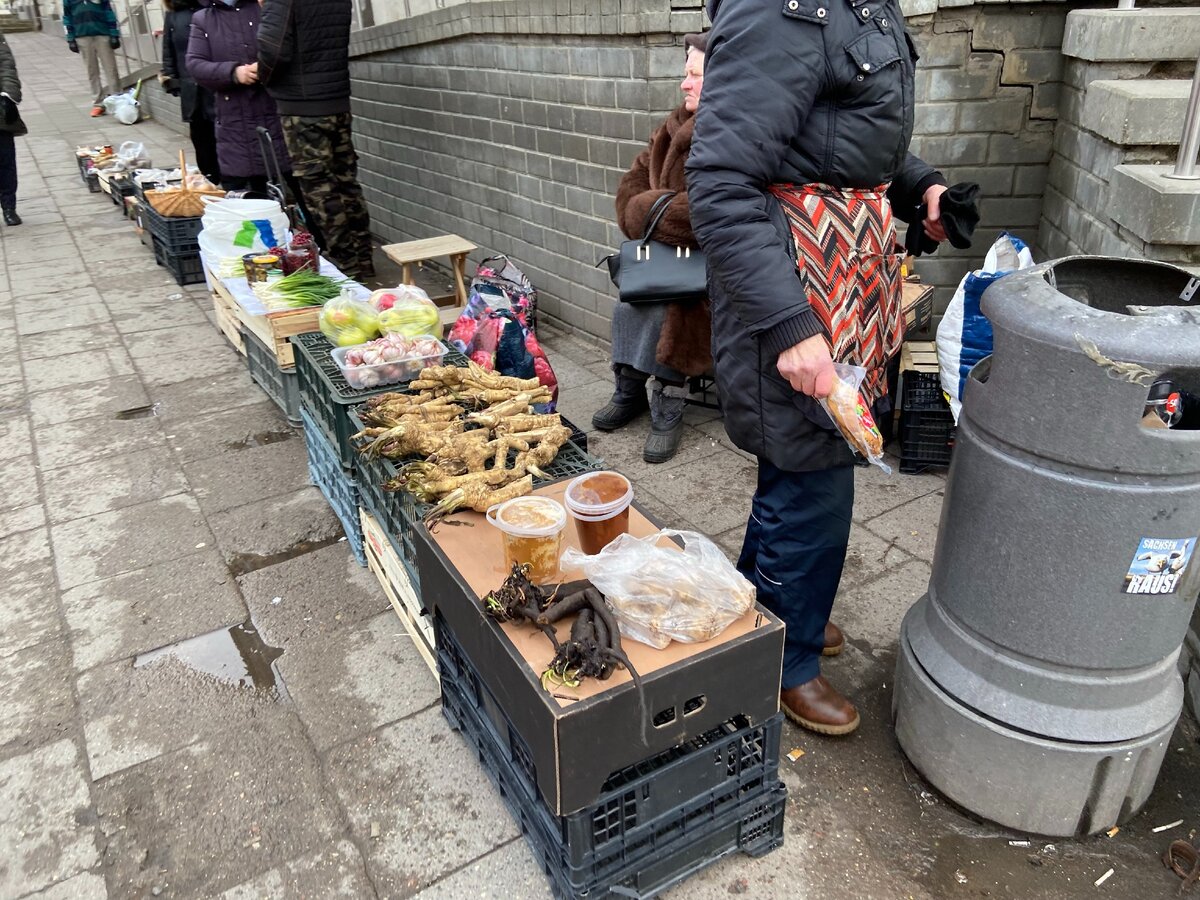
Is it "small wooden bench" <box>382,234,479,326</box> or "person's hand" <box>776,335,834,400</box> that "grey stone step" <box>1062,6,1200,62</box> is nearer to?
"person's hand" <box>776,335,834,400</box>

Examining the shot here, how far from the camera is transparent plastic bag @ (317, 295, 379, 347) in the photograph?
398cm

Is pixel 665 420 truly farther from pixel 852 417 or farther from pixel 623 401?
pixel 852 417

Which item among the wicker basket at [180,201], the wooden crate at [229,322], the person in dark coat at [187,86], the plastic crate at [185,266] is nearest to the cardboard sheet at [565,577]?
the wooden crate at [229,322]

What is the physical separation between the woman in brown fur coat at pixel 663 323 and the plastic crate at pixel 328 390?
1.12m

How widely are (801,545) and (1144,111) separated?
6.79ft

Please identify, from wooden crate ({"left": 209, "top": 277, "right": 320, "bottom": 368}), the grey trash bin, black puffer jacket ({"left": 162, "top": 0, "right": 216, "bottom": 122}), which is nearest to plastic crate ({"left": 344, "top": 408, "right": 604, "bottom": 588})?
the grey trash bin

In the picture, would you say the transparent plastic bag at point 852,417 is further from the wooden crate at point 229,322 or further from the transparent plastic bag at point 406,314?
the wooden crate at point 229,322

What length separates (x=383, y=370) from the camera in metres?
3.55

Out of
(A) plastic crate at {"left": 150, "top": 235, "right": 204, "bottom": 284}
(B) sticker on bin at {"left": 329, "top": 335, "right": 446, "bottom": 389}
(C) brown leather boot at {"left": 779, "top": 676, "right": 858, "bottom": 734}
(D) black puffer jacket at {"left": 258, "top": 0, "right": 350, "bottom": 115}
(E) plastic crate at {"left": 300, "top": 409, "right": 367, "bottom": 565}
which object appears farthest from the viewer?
(A) plastic crate at {"left": 150, "top": 235, "right": 204, "bottom": 284}

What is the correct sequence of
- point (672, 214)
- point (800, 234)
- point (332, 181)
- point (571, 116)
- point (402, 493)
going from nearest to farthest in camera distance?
point (800, 234) → point (402, 493) → point (672, 214) → point (571, 116) → point (332, 181)

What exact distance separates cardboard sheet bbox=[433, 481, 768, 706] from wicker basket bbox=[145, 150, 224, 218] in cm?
640

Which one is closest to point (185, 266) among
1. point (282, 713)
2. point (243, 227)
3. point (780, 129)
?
point (243, 227)

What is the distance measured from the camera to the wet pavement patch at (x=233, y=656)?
3.19 metres

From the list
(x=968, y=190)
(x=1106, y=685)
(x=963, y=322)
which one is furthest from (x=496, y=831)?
(x=963, y=322)
